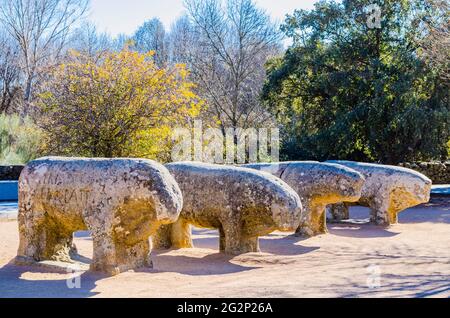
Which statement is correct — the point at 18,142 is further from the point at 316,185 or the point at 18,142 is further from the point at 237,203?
the point at 237,203

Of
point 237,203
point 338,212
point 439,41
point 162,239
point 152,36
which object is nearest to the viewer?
point 237,203

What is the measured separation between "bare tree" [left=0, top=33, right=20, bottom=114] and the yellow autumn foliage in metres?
21.1

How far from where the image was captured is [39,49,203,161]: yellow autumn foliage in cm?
1596

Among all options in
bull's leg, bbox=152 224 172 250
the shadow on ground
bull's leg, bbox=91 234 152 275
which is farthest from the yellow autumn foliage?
bull's leg, bbox=91 234 152 275

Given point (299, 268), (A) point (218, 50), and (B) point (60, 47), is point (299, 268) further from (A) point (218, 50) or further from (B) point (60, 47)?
(B) point (60, 47)

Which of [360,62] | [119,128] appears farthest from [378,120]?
[119,128]

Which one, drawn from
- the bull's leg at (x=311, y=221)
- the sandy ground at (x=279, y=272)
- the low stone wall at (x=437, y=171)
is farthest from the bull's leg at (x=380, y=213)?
the low stone wall at (x=437, y=171)

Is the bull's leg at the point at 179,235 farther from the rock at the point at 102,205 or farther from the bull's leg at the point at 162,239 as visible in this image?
the rock at the point at 102,205

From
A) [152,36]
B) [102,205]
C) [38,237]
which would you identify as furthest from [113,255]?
[152,36]

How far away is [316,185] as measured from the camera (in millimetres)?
12320

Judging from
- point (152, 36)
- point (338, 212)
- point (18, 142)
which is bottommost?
point (338, 212)

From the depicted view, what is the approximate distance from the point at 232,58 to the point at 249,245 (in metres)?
20.2

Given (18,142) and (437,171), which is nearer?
(18,142)
